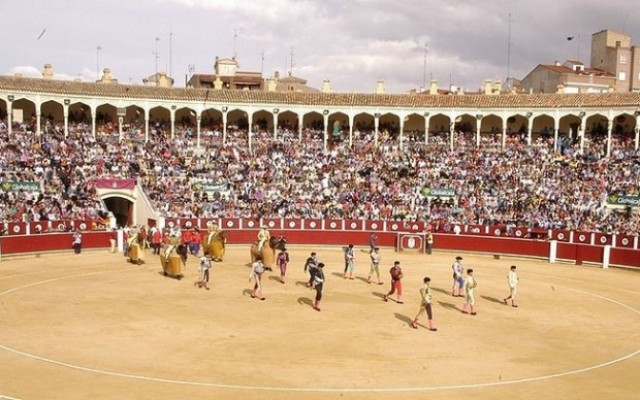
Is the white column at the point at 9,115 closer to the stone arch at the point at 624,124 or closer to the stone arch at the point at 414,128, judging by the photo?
the stone arch at the point at 414,128

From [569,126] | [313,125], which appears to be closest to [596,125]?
[569,126]

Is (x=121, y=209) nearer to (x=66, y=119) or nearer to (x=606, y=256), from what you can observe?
(x=66, y=119)

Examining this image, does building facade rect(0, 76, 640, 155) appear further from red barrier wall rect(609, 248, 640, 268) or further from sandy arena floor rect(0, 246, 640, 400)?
sandy arena floor rect(0, 246, 640, 400)

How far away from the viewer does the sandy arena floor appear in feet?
38.3

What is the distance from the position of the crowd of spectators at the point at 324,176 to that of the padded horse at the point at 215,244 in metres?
9.51

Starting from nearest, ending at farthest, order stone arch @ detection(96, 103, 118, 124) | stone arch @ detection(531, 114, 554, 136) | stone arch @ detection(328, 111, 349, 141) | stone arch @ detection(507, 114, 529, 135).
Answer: stone arch @ detection(96, 103, 118, 124) < stone arch @ detection(531, 114, 554, 136) < stone arch @ detection(507, 114, 529, 135) < stone arch @ detection(328, 111, 349, 141)

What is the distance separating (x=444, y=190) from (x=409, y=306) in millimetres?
22243

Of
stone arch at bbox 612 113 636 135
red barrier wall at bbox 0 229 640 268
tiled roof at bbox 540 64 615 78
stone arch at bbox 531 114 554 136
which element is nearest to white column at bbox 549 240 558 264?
red barrier wall at bbox 0 229 640 268

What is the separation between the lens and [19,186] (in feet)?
113

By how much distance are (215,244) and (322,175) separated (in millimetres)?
16786

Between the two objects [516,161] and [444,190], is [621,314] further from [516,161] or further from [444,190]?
[516,161]

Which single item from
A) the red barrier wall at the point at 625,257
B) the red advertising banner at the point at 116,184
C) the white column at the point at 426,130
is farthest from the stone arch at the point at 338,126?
the red barrier wall at the point at 625,257

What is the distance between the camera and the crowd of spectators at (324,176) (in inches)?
1432

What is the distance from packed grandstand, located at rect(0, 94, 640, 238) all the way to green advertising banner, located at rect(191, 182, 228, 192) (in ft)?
0.38
